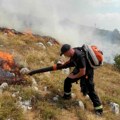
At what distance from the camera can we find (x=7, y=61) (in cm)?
1324

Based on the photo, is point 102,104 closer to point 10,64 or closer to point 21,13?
point 10,64

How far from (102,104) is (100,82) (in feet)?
11.8

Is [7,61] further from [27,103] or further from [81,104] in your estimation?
[81,104]

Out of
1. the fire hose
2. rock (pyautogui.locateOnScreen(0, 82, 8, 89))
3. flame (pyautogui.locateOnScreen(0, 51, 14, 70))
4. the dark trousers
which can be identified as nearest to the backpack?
the dark trousers

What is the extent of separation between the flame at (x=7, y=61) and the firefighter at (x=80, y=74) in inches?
83.9

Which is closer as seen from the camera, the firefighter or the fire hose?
the firefighter

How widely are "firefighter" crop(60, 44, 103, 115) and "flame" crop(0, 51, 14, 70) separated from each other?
2.13m

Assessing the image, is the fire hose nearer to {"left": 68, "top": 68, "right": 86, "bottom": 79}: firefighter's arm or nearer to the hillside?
the hillside

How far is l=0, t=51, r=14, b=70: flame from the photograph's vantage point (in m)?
12.9

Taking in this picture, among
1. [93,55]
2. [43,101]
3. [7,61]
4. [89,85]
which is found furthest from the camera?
[7,61]

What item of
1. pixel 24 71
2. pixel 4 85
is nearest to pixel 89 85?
pixel 24 71

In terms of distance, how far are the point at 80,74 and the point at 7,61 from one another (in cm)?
300

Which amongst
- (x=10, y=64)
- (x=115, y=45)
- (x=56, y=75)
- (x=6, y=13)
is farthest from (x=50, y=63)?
(x=115, y=45)

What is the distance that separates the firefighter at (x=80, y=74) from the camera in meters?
11.3
